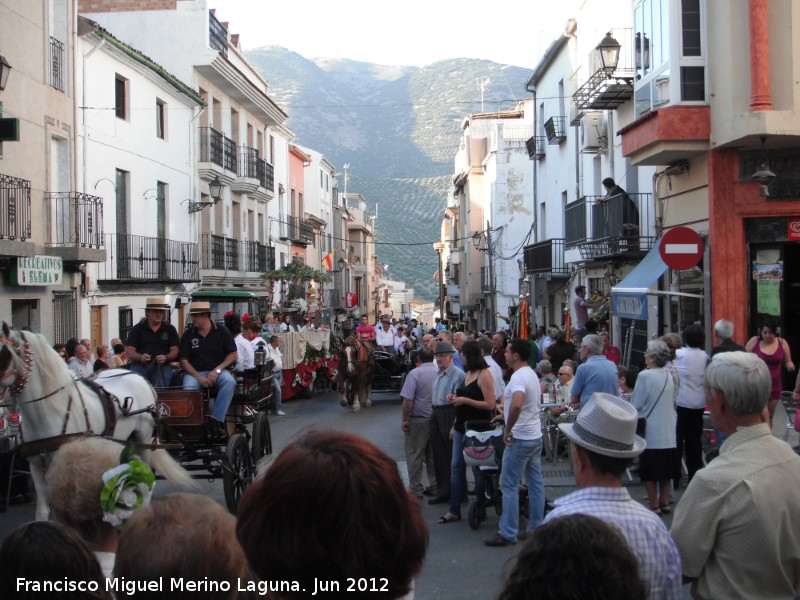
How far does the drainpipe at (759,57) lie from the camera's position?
44.2 ft

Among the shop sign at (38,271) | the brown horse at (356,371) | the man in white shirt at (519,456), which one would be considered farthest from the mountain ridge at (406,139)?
the man in white shirt at (519,456)

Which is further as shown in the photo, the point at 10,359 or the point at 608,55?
the point at 608,55

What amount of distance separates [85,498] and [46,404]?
424 cm

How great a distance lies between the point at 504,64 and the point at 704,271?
172033 millimetres

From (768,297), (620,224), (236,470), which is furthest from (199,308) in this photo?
(620,224)

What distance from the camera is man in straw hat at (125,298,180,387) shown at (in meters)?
9.84

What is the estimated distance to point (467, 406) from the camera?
9.56 meters

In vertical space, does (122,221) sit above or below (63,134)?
below

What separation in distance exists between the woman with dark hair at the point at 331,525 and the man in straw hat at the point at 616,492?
1128 mm

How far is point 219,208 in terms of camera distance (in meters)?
33.1

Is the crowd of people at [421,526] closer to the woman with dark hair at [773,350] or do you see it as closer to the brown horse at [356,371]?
Answer: the woman with dark hair at [773,350]

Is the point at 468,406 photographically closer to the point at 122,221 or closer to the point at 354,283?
the point at 122,221

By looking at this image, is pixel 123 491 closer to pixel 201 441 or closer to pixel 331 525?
pixel 331 525

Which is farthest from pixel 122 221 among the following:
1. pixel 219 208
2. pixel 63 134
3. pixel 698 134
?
pixel 698 134
